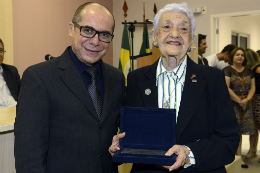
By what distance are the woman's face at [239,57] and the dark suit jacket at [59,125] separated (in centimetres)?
341

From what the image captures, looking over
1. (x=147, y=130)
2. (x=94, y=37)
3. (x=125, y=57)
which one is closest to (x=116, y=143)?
(x=147, y=130)

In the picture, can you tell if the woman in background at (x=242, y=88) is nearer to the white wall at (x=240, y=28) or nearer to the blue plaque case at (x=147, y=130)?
the blue plaque case at (x=147, y=130)

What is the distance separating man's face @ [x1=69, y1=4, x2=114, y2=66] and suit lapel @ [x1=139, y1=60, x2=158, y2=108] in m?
0.29

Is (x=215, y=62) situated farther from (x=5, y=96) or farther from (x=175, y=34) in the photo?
(x=175, y=34)

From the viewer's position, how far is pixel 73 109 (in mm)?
1283

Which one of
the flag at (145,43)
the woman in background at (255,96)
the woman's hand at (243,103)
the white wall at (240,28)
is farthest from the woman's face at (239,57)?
the white wall at (240,28)

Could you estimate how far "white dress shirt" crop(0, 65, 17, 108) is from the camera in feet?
11.3

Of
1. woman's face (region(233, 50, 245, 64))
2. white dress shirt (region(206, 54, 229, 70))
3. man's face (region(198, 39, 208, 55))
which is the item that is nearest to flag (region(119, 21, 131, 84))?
man's face (region(198, 39, 208, 55))

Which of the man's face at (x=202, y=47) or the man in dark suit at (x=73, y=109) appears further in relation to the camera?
the man's face at (x=202, y=47)

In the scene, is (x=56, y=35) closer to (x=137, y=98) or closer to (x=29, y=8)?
(x=29, y=8)

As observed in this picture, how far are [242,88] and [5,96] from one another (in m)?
3.66

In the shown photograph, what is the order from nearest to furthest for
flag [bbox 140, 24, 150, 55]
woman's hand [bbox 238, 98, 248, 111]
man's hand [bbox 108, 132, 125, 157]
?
man's hand [bbox 108, 132, 125, 157] < woman's hand [bbox 238, 98, 248, 111] < flag [bbox 140, 24, 150, 55]

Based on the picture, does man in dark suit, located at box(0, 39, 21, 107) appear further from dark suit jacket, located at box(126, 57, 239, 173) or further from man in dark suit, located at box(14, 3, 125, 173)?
dark suit jacket, located at box(126, 57, 239, 173)

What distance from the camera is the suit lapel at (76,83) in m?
1.30
